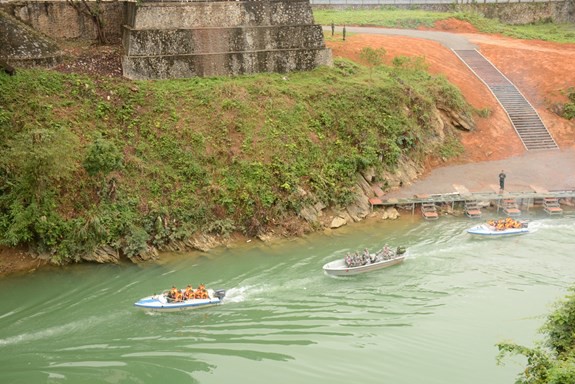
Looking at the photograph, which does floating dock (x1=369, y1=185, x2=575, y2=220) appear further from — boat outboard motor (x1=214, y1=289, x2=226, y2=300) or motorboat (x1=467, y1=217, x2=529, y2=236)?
boat outboard motor (x1=214, y1=289, x2=226, y2=300)

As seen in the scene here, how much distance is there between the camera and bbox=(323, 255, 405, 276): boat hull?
718 inches

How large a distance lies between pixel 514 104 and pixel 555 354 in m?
20.4

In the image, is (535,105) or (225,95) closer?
(225,95)

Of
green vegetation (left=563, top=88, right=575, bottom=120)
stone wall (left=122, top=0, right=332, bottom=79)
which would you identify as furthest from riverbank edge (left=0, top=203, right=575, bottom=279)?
stone wall (left=122, top=0, right=332, bottom=79)

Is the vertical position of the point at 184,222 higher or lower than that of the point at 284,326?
higher

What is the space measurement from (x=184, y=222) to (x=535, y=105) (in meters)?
19.0

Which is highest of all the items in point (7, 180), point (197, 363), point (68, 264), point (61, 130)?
point (61, 130)

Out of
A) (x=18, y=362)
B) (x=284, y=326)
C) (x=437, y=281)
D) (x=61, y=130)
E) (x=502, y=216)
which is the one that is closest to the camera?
(x=18, y=362)

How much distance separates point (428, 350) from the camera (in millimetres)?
14570

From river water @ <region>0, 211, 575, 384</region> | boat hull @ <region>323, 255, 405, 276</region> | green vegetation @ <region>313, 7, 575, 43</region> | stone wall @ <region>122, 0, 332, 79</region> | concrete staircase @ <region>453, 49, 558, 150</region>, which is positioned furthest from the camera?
green vegetation @ <region>313, 7, 575, 43</region>

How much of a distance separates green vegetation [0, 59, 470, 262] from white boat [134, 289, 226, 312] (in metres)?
2.91

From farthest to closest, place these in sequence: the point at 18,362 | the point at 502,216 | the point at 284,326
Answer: the point at 502,216 < the point at 284,326 < the point at 18,362

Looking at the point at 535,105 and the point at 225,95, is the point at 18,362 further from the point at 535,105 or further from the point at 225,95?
the point at 535,105

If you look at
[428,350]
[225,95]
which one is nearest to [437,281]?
[428,350]
